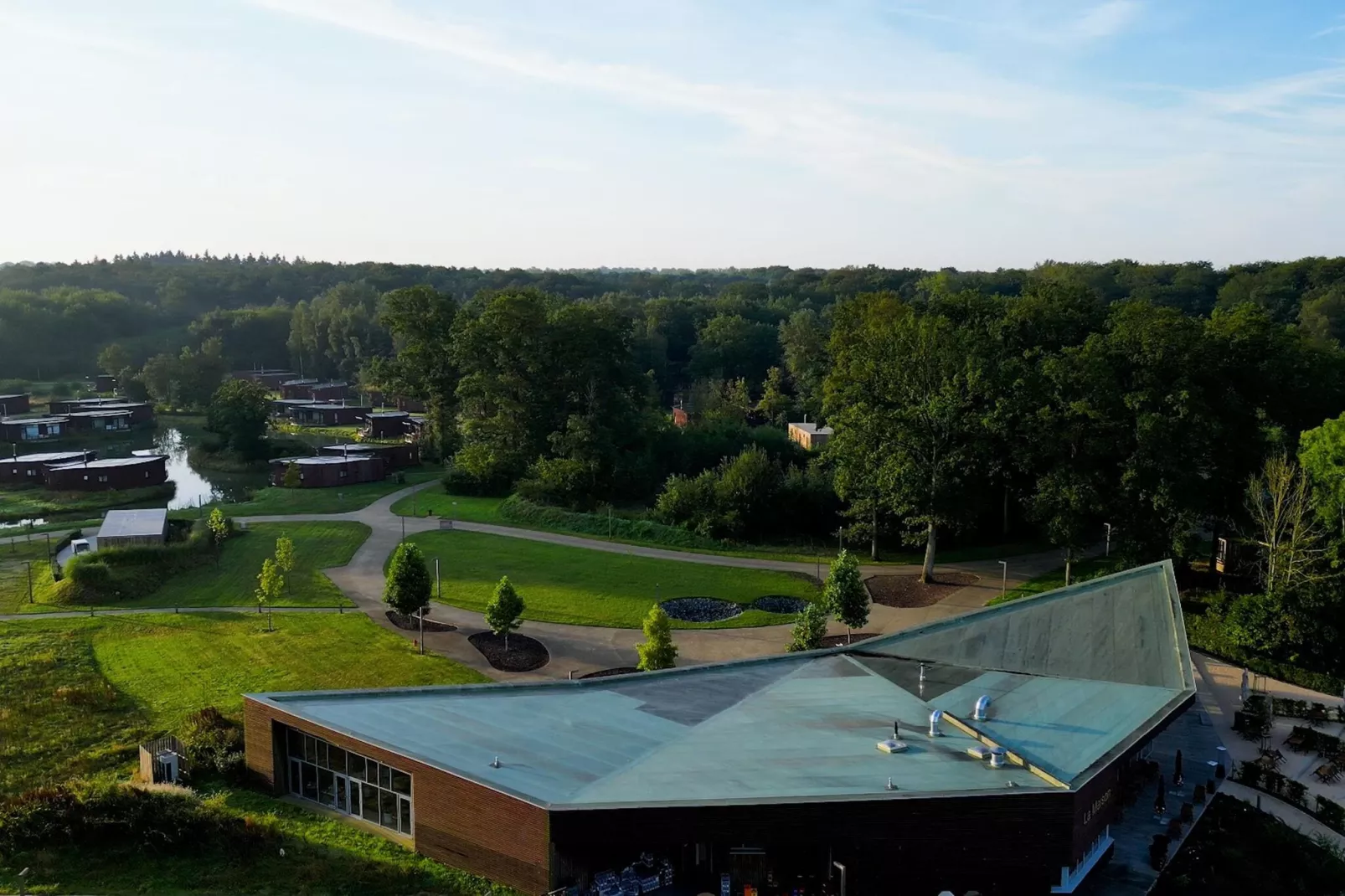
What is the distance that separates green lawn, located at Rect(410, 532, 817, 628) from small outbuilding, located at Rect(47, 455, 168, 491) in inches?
1301

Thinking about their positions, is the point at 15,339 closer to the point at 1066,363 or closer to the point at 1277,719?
the point at 1066,363

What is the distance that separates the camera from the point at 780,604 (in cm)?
3906

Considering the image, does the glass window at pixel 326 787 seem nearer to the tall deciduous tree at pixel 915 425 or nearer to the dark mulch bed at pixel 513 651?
the dark mulch bed at pixel 513 651

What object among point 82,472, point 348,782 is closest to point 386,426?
point 82,472

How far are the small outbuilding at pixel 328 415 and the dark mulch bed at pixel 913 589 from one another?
71.1m

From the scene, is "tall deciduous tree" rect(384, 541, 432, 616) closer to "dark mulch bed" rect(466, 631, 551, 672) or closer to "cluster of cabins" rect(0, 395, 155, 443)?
"dark mulch bed" rect(466, 631, 551, 672)

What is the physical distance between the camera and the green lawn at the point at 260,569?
39781 mm

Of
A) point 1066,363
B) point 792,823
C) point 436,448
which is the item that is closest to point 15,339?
point 436,448

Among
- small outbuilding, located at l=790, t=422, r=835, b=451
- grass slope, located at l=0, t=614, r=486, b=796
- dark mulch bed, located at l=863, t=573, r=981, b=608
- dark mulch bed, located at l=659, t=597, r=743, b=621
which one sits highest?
small outbuilding, located at l=790, t=422, r=835, b=451

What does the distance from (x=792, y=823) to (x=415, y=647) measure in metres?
19.8

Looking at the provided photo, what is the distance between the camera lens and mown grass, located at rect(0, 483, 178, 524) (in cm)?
6153

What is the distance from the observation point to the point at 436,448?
75875 millimetres

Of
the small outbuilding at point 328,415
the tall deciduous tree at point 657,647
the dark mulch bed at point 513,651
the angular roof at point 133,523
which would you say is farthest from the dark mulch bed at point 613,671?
the small outbuilding at point 328,415

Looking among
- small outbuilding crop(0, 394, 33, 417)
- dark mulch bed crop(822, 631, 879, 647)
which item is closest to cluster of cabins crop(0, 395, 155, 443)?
small outbuilding crop(0, 394, 33, 417)
